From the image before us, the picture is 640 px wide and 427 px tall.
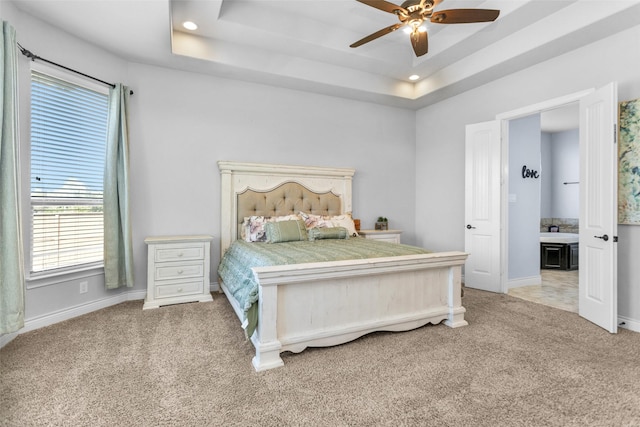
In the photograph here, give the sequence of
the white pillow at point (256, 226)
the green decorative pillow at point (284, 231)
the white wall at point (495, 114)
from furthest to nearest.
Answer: the white pillow at point (256, 226)
the green decorative pillow at point (284, 231)
the white wall at point (495, 114)

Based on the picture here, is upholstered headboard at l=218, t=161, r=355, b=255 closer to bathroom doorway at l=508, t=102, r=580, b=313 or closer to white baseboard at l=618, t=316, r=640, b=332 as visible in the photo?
bathroom doorway at l=508, t=102, r=580, b=313

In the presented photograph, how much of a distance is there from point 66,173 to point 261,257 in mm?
2154

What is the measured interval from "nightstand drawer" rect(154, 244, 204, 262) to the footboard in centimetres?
163

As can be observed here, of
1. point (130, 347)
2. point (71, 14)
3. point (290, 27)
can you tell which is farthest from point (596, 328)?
point (71, 14)

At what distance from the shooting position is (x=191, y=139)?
393cm

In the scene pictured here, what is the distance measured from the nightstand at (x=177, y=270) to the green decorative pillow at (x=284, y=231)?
2.29 feet

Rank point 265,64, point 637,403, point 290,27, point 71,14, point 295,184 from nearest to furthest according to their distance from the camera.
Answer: point 637,403, point 71,14, point 290,27, point 265,64, point 295,184

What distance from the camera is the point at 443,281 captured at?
2.84 m

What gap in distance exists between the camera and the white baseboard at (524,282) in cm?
438

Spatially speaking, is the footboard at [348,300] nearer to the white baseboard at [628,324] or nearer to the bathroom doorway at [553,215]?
the white baseboard at [628,324]

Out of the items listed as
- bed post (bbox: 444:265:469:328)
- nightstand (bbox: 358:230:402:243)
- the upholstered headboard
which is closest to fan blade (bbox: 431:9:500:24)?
bed post (bbox: 444:265:469:328)

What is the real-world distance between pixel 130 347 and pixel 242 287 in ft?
3.01

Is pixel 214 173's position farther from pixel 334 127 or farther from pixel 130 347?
pixel 130 347

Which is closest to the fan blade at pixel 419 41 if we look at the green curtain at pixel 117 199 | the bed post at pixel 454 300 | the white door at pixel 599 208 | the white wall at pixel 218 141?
the white door at pixel 599 208
